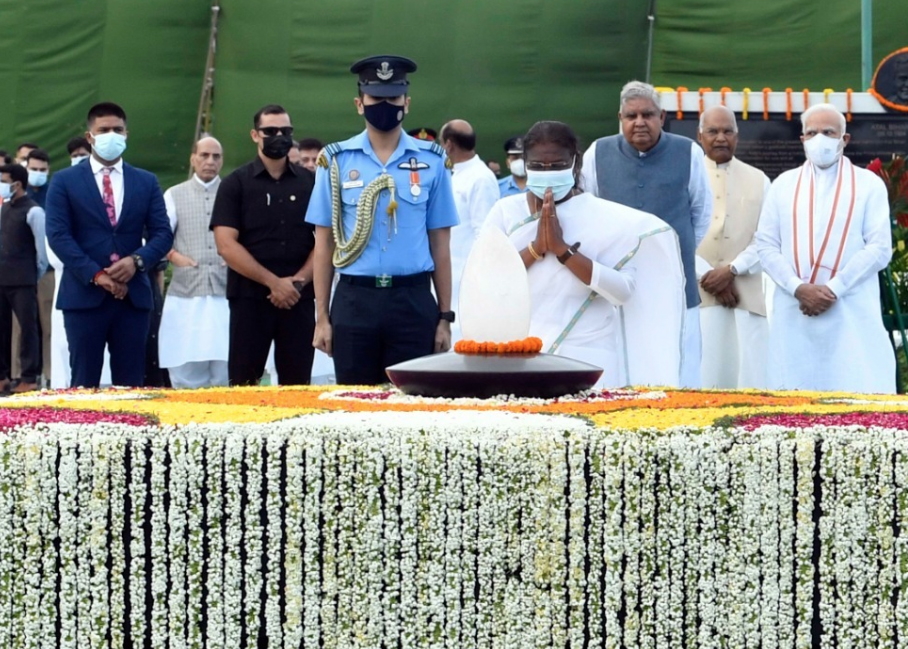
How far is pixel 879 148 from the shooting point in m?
10.7

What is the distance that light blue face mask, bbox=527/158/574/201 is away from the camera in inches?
200

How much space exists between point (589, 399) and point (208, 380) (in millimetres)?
6930

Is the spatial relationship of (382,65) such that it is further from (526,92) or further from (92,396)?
(526,92)

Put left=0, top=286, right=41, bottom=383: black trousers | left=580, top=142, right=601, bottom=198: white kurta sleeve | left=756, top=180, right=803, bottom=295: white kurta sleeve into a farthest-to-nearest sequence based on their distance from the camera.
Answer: left=0, top=286, right=41, bottom=383: black trousers → left=756, top=180, right=803, bottom=295: white kurta sleeve → left=580, top=142, right=601, bottom=198: white kurta sleeve

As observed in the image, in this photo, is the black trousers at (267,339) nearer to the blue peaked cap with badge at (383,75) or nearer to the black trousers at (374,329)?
the black trousers at (374,329)

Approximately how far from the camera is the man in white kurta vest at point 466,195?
359 inches

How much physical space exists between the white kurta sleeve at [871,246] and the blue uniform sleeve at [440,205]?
216 cm

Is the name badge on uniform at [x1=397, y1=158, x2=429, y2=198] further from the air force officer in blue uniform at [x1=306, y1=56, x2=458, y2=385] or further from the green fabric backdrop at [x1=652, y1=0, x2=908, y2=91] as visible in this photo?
the green fabric backdrop at [x1=652, y1=0, x2=908, y2=91]

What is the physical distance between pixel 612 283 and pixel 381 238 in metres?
1.21

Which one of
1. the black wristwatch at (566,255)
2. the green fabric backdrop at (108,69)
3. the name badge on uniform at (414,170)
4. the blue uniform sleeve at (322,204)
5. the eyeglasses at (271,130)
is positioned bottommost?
the black wristwatch at (566,255)

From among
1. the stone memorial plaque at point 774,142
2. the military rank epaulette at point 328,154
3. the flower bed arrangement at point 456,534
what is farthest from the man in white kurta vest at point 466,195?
the flower bed arrangement at point 456,534

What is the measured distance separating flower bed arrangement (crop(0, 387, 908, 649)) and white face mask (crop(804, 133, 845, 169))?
4803 mm

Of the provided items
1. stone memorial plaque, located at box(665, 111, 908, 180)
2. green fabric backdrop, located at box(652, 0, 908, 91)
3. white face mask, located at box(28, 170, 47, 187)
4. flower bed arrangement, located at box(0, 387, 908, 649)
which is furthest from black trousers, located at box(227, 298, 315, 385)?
green fabric backdrop, located at box(652, 0, 908, 91)

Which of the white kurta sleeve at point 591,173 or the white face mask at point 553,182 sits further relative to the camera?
the white kurta sleeve at point 591,173
